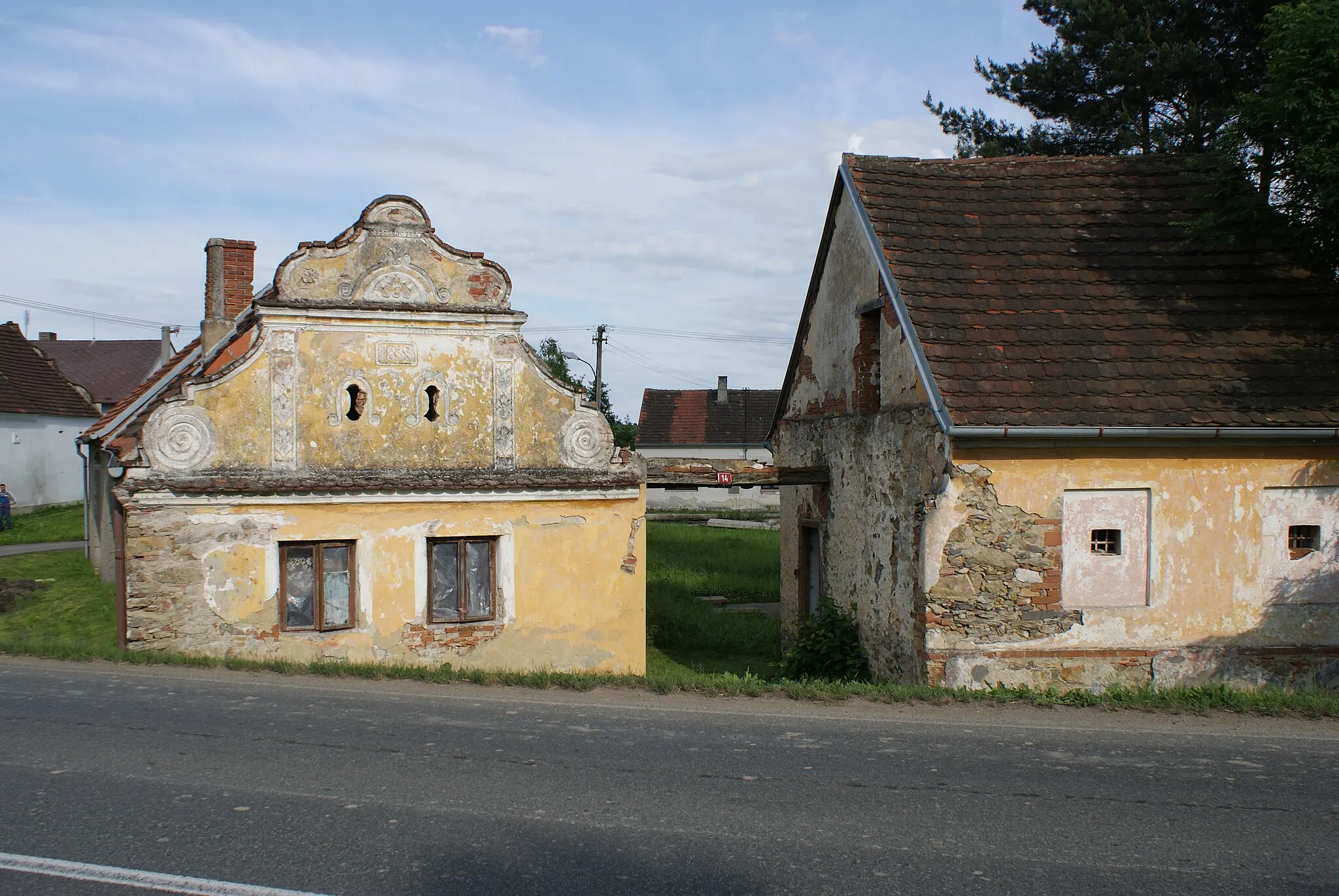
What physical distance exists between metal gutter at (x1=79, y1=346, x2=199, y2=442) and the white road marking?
14325 millimetres

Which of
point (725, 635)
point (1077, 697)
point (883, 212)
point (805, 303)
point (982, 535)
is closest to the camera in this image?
point (1077, 697)

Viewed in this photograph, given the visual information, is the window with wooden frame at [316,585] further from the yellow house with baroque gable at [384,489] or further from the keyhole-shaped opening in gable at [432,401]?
the keyhole-shaped opening in gable at [432,401]

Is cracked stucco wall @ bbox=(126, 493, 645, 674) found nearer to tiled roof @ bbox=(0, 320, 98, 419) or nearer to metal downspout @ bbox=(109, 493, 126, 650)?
metal downspout @ bbox=(109, 493, 126, 650)

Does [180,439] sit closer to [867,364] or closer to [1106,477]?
[867,364]

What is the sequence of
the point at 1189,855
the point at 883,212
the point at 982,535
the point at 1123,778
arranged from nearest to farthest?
the point at 1189,855 < the point at 1123,778 < the point at 982,535 < the point at 883,212

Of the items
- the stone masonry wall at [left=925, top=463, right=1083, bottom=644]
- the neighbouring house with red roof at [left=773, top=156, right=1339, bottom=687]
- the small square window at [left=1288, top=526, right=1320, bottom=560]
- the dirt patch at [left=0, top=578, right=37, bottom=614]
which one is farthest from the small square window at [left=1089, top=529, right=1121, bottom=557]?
the dirt patch at [left=0, top=578, right=37, bottom=614]

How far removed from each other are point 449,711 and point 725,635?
372 inches

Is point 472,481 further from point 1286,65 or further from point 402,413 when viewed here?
point 1286,65

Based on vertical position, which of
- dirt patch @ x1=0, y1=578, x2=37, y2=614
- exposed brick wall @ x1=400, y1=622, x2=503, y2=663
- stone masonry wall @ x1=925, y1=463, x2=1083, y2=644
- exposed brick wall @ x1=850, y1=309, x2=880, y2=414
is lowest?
dirt patch @ x1=0, y1=578, x2=37, y2=614

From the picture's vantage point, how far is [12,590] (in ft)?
58.4

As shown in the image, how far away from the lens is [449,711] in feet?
27.1

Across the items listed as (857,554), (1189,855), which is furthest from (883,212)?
(1189,855)

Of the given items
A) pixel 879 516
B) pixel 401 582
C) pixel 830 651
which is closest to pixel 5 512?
pixel 401 582

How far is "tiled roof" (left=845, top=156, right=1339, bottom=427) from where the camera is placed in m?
10.6
